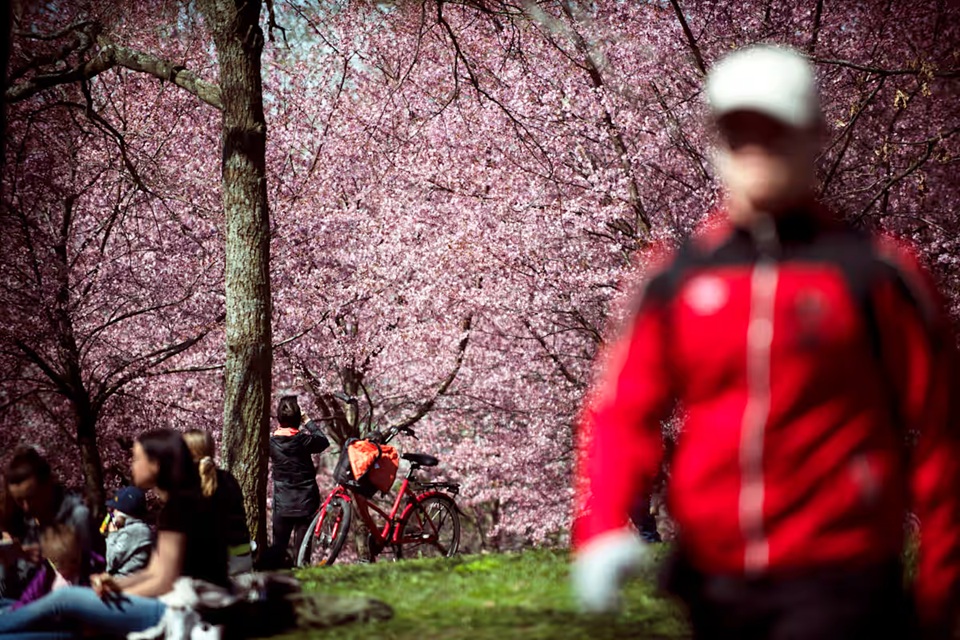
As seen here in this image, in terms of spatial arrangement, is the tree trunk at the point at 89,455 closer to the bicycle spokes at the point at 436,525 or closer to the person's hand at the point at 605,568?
the bicycle spokes at the point at 436,525

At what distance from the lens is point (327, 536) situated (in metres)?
11.8

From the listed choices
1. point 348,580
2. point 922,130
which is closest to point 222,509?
point 348,580

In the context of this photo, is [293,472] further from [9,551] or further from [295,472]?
[9,551]

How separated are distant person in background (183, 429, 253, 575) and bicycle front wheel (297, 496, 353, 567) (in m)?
3.48

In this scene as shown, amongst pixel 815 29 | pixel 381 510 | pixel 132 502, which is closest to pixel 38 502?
pixel 132 502

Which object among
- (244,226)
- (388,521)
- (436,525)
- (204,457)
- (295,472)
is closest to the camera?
(204,457)

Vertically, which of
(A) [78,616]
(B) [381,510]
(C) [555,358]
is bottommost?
(A) [78,616]

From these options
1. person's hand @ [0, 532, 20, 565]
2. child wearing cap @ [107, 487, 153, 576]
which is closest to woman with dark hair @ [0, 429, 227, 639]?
person's hand @ [0, 532, 20, 565]

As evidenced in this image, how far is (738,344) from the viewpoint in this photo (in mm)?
2129

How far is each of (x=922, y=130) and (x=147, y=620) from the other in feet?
50.2

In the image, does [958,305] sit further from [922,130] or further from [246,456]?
[246,456]

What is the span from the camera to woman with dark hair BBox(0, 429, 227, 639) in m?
5.35

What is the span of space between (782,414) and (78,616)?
438 centimetres

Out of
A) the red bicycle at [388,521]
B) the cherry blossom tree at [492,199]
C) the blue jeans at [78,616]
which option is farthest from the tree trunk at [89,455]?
the blue jeans at [78,616]
